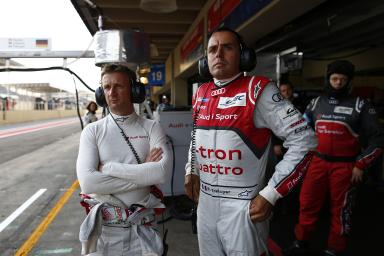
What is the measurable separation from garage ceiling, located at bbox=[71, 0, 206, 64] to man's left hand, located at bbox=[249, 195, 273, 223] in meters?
3.74

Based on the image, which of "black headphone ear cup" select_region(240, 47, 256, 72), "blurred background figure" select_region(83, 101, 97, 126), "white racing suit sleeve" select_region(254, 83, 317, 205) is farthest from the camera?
"blurred background figure" select_region(83, 101, 97, 126)

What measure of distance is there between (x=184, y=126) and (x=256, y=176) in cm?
308

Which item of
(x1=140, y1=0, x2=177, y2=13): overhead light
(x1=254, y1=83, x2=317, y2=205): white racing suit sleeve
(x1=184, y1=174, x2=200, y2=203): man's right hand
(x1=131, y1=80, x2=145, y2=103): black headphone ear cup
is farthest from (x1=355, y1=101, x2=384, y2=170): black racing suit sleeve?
(x1=140, y1=0, x2=177, y2=13): overhead light

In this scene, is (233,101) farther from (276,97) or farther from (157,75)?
(157,75)

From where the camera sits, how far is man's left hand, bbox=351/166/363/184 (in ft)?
9.18

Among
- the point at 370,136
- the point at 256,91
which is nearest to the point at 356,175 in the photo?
the point at 370,136

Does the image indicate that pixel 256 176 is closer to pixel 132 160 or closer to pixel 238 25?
pixel 132 160

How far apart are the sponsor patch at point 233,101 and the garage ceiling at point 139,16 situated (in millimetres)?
3332

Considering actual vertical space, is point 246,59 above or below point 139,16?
below

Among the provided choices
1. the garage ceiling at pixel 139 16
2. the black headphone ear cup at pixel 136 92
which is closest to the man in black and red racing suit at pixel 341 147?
the black headphone ear cup at pixel 136 92

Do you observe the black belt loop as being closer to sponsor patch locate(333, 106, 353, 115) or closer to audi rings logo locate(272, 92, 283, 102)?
sponsor patch locate(333, 106, 353, 115)

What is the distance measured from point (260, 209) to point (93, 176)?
36.3 inches

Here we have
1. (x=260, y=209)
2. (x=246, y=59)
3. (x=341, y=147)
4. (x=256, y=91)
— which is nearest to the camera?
(x=260, y=209)

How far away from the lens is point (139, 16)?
6488mm
